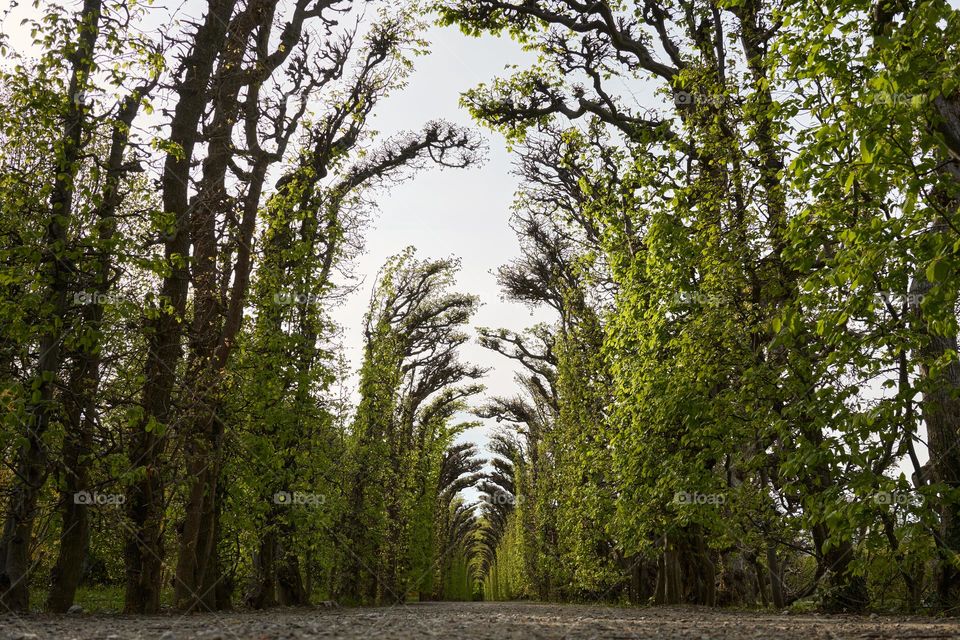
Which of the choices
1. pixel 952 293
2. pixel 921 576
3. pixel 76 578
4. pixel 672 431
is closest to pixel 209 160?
pixel 76 578

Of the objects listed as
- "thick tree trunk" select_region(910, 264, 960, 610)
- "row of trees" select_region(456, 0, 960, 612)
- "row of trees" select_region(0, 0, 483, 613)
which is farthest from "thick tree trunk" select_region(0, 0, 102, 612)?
"thick tree trunk" select_region(910, 264, 960, 610)

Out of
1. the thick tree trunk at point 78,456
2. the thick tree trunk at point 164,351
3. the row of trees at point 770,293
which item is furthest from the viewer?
the thick tree trunk at point 164,351

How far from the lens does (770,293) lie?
28.1 feet

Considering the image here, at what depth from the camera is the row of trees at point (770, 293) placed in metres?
5.18

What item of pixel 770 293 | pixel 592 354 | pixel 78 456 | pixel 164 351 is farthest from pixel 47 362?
pixel 592 354

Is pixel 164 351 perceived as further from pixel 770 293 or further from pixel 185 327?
pixel 770 293

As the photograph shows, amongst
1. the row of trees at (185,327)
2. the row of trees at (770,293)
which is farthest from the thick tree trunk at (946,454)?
the row of trees at (185,327)

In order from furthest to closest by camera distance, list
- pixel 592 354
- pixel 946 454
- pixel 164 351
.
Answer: pixel 592 354 → pixel 164 351 → pixel 946 454

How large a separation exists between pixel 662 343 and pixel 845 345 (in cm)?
525

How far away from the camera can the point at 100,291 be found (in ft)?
26.8

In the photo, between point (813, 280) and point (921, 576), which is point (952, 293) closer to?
point (813, 280)

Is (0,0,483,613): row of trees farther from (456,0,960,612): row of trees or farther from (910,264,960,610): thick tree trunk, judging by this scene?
(910,264,960,610): thick tree trunk

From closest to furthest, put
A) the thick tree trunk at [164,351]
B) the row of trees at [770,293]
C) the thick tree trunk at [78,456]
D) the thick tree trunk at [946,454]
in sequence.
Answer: the row of trees at [770,293] < the thick tree trunk at [946,454] < the thick tree trunk at [78,456] < the thick tree trunk at [164,351]

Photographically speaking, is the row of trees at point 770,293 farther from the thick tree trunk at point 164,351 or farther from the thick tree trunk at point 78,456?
the thick tree trunk at point 78,456
